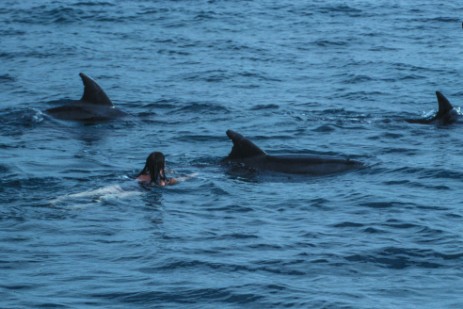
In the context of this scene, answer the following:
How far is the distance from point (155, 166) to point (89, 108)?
6499 mm

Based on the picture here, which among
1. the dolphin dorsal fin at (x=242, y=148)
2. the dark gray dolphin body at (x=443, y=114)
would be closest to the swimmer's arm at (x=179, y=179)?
the dolphin dorsal fin at (x=242, y=148)

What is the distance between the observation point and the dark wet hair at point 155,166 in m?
19.1

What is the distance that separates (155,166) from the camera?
19.1 metres

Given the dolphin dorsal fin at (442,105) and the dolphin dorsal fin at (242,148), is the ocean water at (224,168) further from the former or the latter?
the dolphin dorsal fin at (242,148)

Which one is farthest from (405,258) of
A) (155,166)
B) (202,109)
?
(202,109)

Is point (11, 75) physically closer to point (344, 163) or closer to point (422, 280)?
point (344, 163)

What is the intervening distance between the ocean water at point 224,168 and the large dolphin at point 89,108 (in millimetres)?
352

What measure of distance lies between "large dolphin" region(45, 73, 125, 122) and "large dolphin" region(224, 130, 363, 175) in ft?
16.2

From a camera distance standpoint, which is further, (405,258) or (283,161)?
(283,161)

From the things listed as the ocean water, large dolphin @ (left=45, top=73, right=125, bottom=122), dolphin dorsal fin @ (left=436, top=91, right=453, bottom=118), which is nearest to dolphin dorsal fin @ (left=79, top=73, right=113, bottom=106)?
large dolphin @ (left=45, top=73, right=125, bottom=122)

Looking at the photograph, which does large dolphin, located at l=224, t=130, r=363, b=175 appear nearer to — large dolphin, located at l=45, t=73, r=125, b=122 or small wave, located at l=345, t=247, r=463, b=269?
small wave, located at l=345, t=247, r=463, b=269

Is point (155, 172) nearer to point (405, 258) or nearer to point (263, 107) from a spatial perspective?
point (405, 258)

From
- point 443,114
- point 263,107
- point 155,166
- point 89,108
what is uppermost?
point 155,166

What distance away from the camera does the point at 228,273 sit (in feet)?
48.9
